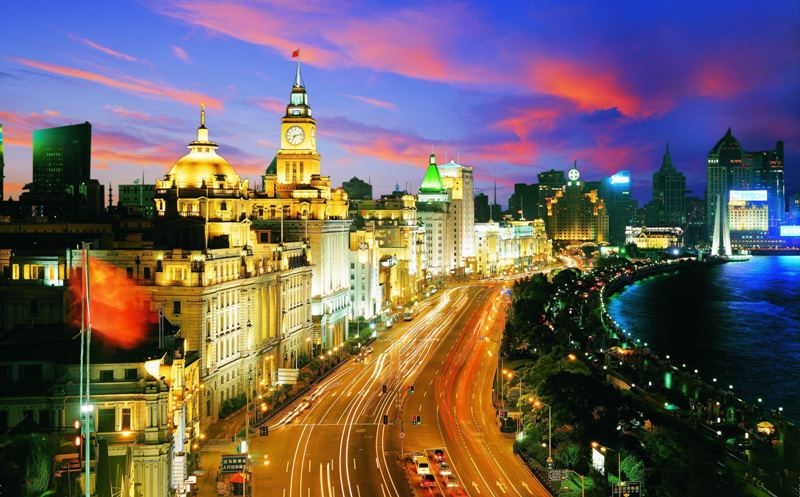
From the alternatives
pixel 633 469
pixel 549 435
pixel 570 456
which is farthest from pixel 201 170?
pixel 633 469

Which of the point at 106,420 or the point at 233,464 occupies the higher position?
the point at 106,420

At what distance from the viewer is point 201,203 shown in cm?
8244

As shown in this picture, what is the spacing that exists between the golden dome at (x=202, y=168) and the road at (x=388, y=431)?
73.0ft

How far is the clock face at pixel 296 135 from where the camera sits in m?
120

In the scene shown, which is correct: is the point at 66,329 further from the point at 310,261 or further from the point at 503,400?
the point at 310,261

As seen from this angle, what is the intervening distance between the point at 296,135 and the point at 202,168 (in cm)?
3588

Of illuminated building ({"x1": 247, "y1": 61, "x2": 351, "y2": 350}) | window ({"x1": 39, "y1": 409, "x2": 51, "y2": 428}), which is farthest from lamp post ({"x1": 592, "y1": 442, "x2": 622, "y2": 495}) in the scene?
illuminated building ({"x1": 247, "y1": 61, "x2": 351, "y2": 350})

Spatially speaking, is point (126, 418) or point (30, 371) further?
point (30, 371)

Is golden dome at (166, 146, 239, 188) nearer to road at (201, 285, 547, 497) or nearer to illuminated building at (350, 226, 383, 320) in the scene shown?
road at (201, 285, 547, 497)

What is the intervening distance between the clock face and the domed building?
32725mm

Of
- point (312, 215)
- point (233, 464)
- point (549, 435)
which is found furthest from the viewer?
point (312, 215)

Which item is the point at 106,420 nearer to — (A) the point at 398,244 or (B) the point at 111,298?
(B) the point at 111,298

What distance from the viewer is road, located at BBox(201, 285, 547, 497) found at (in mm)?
55812

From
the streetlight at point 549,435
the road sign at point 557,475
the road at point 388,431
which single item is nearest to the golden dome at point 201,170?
the road at point 388,431
